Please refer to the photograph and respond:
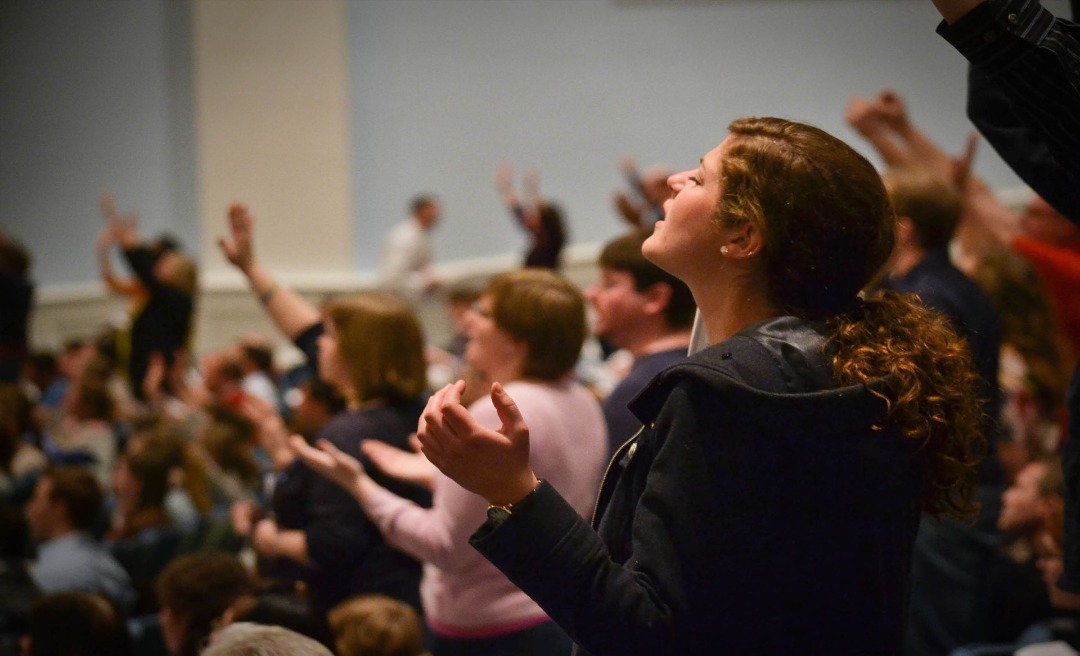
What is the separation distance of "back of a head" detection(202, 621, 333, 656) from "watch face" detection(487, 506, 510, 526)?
52 centimetres

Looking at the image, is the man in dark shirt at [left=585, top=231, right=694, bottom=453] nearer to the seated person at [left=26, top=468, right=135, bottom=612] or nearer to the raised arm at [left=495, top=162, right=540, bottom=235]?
the seated person at [left=26, top=468, right=135, bottom=612]

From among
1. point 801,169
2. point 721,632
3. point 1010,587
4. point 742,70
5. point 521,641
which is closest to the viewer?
point 721,632

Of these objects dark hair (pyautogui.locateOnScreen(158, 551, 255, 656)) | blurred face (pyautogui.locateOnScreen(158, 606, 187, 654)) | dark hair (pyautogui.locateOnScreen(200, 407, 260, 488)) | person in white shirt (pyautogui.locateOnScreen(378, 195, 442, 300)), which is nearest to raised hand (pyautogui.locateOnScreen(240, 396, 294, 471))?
dark hair (pyautogui.locateOnScreen(158, 551, 255, 656))

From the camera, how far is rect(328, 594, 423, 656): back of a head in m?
2.13

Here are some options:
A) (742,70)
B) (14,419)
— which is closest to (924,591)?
(14,419)

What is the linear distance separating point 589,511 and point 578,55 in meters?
7.32

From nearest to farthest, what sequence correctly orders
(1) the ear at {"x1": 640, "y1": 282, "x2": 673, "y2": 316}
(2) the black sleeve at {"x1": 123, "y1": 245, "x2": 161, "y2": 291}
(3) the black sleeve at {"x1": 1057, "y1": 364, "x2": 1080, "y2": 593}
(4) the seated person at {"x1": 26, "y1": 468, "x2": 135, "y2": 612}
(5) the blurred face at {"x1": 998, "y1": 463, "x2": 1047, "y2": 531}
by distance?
(3) the black sleeve at {"x1": 1057, "y1": 364, "x2": 1080, "y2": 593} → (1) the ear at {"x1": 640, "y1": 282, "x2": 673, "y2": 316} → (5) the blurred face at {"x1": 998, "y1": 463, "x2": 1047, "y2": 531} → (4) the seated person at {"x1": 26, "y1": 468, "x2": 135, "y2": 612} → (2) the black sleeve at {"x1": 123, "y1": 245, "x2": 161, "y2": 291}

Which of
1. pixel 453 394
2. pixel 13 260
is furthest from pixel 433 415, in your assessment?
pixel 13 260

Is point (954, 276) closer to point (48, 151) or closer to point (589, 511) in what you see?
point (589, 511)

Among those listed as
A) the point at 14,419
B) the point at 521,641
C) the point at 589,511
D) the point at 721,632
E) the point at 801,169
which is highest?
the point at 801,169

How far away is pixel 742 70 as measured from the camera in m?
8.56

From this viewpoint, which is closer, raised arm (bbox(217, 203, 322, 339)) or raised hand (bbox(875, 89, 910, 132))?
raised hand (bbox(875, 89, 910, 132))

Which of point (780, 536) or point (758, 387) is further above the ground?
point (758, 387)

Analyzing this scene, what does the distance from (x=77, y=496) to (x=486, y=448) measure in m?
2.68
